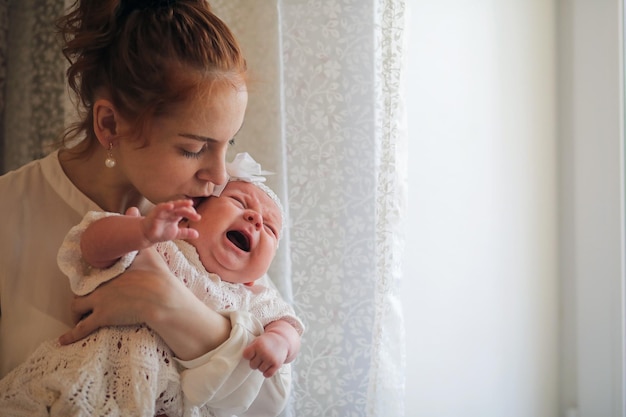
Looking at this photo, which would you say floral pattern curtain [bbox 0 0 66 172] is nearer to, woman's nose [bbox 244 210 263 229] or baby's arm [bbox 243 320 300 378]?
woman's nose [bbox 244 210 263 229]

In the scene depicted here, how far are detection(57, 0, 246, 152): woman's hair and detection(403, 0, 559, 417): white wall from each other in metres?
1.10

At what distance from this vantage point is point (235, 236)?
1.30 metres

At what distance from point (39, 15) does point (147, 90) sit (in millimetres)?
1189

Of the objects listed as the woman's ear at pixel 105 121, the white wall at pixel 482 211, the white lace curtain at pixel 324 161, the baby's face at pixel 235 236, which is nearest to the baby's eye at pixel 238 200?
the baby's face at pixel 235 236

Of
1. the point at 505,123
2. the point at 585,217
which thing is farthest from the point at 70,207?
the point at 585,217

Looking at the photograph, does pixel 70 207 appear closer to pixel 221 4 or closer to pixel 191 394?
pixel 191 394

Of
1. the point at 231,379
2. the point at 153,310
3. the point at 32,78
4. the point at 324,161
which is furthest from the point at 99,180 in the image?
the point at 32,78

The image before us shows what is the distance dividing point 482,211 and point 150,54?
4.98ft

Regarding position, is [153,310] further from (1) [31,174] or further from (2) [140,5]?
(2) [140,5]

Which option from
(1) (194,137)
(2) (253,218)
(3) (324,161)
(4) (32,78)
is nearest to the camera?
(1) (194,137)

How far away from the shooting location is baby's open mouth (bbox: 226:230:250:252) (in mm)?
1287

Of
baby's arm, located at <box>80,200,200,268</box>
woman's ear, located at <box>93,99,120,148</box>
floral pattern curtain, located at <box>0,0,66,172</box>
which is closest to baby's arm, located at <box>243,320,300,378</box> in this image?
baby's arm, located at <box>80,200,200,268</box>

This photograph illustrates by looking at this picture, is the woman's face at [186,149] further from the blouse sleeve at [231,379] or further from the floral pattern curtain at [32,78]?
the floral pattern curtain at [32,78]

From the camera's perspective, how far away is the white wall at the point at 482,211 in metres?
2.17
